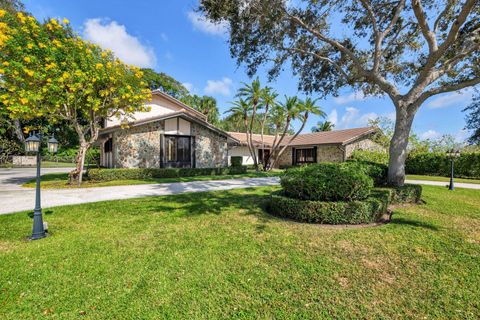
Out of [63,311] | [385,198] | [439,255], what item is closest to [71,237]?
[63,311]

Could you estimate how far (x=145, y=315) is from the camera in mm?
2674

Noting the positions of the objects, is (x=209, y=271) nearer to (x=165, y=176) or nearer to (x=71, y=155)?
(x=165, y=176)

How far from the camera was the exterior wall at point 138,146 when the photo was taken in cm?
1546

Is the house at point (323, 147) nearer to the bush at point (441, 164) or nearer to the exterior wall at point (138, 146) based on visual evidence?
the bush at point (441, 164)

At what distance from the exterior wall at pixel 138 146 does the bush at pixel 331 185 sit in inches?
505

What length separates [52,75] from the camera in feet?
33.1

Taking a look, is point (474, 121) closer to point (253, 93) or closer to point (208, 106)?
point (253, 93)

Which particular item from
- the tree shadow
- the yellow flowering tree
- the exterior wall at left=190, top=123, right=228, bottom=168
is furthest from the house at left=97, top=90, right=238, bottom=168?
the tree shadow

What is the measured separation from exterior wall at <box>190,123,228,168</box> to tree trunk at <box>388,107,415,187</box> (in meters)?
13.3

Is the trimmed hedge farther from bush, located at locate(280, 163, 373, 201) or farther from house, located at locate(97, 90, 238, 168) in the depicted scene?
bush, located at locate(280, 163, 373, 201)

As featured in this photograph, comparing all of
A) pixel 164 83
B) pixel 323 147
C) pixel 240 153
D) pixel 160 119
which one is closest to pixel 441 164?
pixel 323 147

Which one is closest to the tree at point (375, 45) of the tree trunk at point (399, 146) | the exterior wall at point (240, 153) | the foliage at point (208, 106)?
the tree trunk at point (399, 146)

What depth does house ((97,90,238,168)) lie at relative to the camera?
51.1 ft

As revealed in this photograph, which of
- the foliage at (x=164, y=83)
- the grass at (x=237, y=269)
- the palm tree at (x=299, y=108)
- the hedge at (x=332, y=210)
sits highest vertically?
the foliage at (x=164, y=83)
